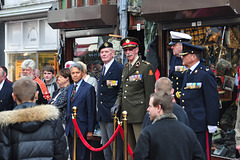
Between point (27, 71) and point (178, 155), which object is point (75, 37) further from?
point (178, 155)

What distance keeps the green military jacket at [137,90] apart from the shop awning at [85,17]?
403 centimetres

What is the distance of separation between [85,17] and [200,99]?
18.7ft

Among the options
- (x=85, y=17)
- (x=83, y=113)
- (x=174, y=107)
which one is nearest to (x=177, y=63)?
(x=83, y=113)

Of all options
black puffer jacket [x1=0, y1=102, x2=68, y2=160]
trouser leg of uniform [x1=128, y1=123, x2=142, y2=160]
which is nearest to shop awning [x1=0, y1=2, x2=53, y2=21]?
trouser leg of uniform [x1=128, y1=123, x2=142, y2=160]

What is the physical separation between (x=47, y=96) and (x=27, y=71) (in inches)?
26.9

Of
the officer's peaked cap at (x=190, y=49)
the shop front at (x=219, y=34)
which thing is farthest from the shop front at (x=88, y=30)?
the officer's peaked cap at (x=190, y=49)

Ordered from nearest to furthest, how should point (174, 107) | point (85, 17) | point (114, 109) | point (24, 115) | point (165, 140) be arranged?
point (165, 140)
point (24, 115)
point (174, 107)
point (114, 109)
point (85, 17)

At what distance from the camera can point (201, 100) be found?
6.25m

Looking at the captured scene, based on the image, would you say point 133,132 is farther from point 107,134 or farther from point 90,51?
point 90,51

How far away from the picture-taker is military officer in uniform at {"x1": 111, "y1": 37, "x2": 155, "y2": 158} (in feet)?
22.9

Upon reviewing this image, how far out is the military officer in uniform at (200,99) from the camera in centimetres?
613

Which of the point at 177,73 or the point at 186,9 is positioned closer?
the point at 177,73

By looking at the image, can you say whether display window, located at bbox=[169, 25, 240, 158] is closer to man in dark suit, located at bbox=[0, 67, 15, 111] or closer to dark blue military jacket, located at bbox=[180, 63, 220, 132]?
dark blue military jacket, located at bbox=[180, 63, 220, 132]

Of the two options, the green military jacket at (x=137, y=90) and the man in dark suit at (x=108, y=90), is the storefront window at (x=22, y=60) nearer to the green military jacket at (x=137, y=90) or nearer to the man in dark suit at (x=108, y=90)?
the man in dark suit at (x=108, y=90)
